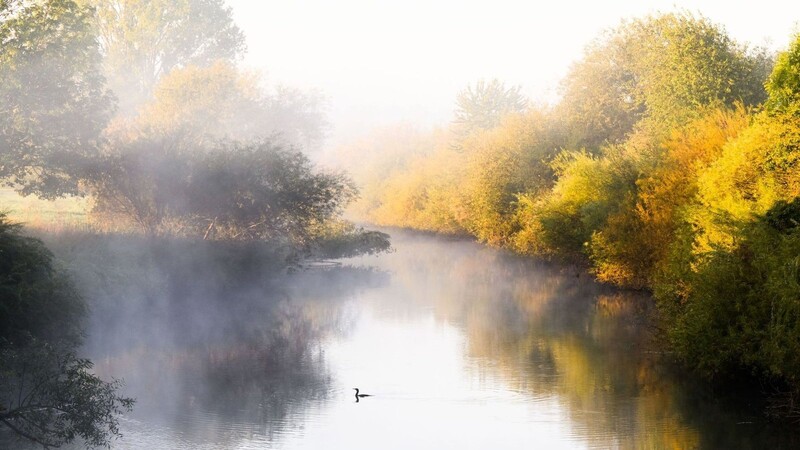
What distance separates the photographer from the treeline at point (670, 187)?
888 inches

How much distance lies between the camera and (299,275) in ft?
162

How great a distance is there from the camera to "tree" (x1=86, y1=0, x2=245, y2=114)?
268 feet

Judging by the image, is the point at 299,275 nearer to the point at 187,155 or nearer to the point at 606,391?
the point at 187,155

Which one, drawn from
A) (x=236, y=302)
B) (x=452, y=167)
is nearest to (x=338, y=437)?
(x=236, y=302)

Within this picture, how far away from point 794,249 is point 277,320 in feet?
64.2

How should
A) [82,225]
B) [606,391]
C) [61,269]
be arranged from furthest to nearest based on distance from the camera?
1. [82,225]
2. [61,269]
3. [606,391]

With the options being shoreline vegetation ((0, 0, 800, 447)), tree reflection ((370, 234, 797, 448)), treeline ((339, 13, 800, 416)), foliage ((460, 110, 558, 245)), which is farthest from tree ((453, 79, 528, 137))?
tree reflection ((370, 234, 797, 448))

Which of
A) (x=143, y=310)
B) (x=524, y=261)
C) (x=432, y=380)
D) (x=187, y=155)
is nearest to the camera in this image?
(x=432, y=380)

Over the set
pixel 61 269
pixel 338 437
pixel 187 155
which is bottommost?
pixel 338 437

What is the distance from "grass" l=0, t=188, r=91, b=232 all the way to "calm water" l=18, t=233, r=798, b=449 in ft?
16.0

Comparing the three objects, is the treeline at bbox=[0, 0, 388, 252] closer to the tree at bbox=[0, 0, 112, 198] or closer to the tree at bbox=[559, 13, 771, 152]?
the tree at bbox=[0, 0, 112, 198]

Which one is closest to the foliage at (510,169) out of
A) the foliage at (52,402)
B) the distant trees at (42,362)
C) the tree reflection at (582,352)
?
the tree reflection at (582,352)

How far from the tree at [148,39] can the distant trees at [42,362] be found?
59.9 m

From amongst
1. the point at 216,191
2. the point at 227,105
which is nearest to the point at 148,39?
the point at 227,105
